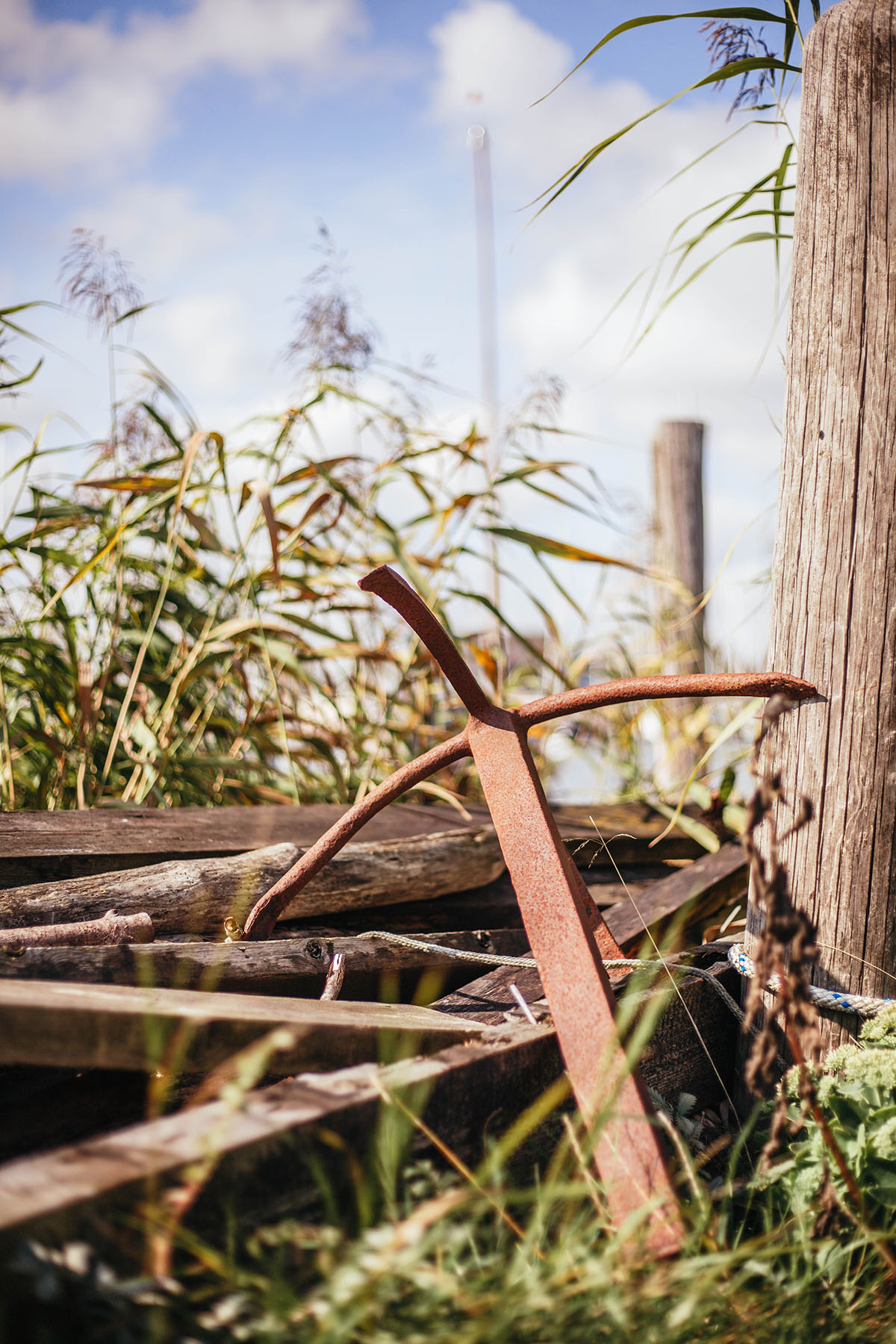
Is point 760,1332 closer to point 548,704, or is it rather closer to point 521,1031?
point 521,1031

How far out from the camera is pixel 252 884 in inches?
65.8

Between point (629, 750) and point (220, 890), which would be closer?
point (220, 890)

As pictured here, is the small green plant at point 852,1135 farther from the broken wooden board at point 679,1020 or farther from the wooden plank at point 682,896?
the wooden plank at point 682,896

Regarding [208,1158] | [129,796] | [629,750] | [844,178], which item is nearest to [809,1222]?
[208,1158]

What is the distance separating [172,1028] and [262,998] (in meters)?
0.31

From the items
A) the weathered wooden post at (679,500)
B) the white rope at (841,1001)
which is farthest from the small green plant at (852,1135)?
the weathered wooden post at (679,500)

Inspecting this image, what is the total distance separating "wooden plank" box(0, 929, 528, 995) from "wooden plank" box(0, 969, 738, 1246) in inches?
13.9

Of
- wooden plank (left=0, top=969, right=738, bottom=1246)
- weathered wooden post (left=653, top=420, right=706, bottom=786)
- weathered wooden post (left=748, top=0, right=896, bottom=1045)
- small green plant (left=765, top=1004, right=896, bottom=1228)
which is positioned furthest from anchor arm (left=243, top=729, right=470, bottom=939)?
weathered wooden post (left=653, top=420, right=706, bottom=786)

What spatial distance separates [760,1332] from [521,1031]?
42 centimetres

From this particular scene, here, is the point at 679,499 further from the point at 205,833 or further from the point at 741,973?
the point at 741,973

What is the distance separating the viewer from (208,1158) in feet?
2.29

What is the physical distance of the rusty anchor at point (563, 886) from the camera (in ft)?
3.04

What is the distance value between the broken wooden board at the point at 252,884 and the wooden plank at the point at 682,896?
1.22 feet

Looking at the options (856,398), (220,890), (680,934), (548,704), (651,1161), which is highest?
(856,398)
